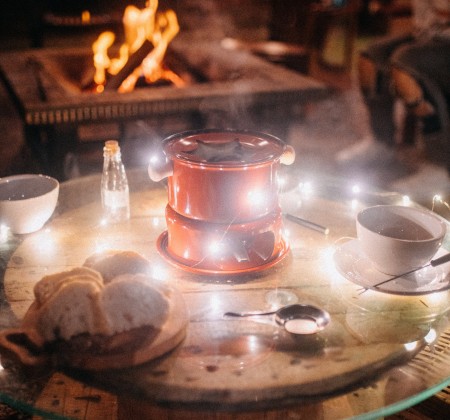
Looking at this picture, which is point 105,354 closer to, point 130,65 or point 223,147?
point 223,147

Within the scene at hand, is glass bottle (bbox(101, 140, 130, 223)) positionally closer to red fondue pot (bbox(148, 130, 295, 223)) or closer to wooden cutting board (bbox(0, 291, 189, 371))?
red fondue pot (bbox(148, 130, 295, 223))

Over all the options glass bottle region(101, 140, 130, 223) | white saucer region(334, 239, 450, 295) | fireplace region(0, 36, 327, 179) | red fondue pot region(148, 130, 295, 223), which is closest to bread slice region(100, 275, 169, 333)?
red fondue pot region(148, 130, 295, 223)

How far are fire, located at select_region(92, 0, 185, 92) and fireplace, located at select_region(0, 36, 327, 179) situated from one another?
0.11 m

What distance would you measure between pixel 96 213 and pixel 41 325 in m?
0.71

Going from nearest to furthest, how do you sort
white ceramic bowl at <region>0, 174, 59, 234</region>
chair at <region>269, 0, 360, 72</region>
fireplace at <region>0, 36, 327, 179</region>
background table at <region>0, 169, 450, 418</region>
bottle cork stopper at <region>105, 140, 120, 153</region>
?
1. background table at <region>0, 169, 450, 418</region>
2. white ceramic bowl at <region>0, 174, 59, 234</region>
3. bottle cork stopper at <region>105, 140, 120, 153</region>
4. fireplace at <region>0, 36, 327, 179</region>
5. chair at <region>269, 0, 360, 72</region>

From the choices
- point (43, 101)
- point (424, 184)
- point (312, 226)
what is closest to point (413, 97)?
point (424, 184)

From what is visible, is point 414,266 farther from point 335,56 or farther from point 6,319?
point 335,56

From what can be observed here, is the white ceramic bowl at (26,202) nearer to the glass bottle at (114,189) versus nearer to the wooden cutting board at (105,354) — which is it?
the glass bottle at (114,189)

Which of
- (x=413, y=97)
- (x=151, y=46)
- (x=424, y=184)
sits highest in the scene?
(x=151, y=46)

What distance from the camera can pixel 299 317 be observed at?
4.21ft

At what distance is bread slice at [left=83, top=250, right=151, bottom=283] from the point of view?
1290 mm

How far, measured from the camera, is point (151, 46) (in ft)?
12.7

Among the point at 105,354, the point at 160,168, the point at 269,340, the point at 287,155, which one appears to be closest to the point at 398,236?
the point at 287,155

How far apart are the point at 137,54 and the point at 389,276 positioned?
9.43 ft
